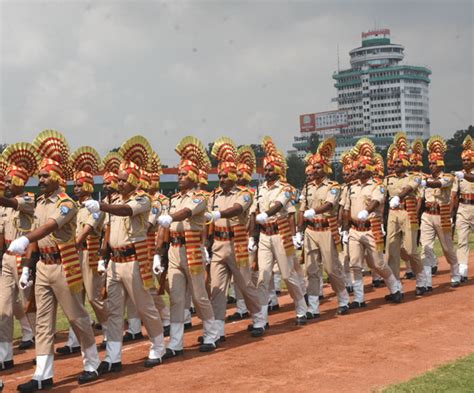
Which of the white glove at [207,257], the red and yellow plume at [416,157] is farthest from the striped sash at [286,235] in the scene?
the red and yellow plume at [416,157]

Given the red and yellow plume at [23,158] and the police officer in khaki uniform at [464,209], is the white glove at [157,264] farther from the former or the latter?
the police officer in khaki uniform at [464,209]

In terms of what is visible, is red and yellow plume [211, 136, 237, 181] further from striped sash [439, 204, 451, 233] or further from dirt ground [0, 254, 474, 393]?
striped sash [439, 204, 451, 233]

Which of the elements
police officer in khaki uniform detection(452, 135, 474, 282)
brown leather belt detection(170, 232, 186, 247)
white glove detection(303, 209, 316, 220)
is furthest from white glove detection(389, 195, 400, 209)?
brown leather belt detection(170, 232, 186, 247)

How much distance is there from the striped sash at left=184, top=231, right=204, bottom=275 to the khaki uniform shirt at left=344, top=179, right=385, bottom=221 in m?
3.82

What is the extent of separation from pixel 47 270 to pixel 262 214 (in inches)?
142

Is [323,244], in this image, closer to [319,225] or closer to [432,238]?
[319,225]

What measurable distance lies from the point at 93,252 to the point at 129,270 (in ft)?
7.45

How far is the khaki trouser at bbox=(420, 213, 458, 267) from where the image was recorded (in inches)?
587

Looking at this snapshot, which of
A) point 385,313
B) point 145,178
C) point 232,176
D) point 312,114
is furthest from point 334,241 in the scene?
point 312,114

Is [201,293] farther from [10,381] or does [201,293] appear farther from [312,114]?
[312,114]

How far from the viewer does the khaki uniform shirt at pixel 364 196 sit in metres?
13.2

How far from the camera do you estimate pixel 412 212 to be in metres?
14.5

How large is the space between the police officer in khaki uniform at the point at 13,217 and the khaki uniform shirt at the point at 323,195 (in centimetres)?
461

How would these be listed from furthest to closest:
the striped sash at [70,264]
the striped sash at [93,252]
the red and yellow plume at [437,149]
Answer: the red and yellow plume at [437,149], the striped sash at [93,252], the striped sash at [70,264]
